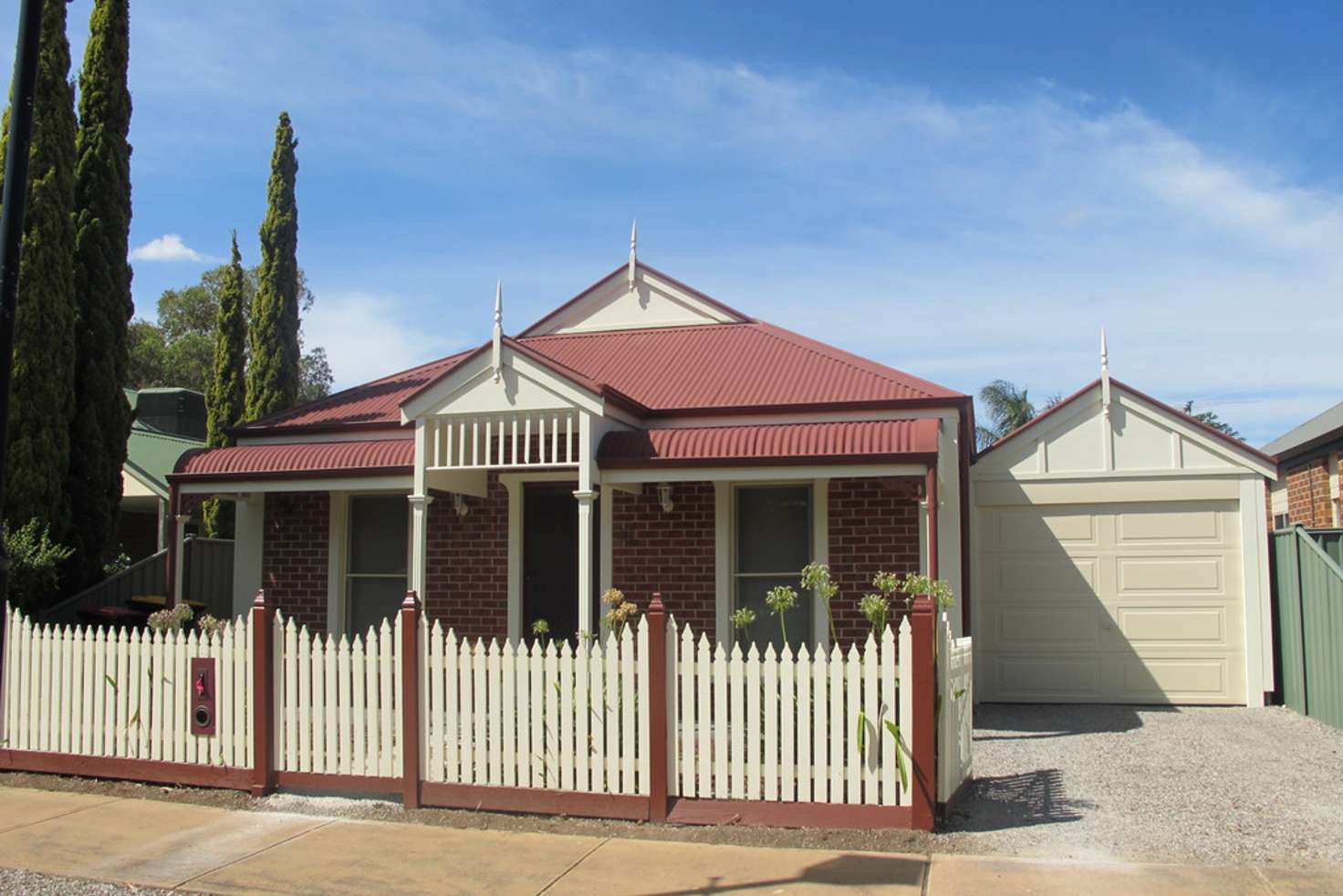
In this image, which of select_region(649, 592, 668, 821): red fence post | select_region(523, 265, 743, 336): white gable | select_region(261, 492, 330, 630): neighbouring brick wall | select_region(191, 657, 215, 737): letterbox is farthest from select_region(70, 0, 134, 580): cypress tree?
select_region(649, 592, 668, 821): red fence post

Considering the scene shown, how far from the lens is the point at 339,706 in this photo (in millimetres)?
8047

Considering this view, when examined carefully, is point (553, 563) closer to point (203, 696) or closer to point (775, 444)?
point (775, 444)

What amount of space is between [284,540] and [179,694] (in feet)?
16.8

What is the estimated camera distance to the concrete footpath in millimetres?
6109

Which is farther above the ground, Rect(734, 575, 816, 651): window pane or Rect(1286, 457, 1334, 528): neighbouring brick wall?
Rect(1286, 457, 1334, 528): neighbouring brick wall

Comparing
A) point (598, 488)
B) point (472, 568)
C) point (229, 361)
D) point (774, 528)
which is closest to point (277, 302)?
point (229, 361)

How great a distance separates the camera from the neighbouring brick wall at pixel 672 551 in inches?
477

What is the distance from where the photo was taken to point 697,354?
554 inches

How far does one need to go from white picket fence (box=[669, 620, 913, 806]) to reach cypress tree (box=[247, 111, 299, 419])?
17.7 meters

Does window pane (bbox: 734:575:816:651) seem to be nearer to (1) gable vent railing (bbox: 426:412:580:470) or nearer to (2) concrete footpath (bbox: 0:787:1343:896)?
(1) gable vent railing (bbox: 426:412:580:470)

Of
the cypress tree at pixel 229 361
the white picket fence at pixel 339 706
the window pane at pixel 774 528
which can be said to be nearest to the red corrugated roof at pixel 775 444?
the window pane at pixel 774 528

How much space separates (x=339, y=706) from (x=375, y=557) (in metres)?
5.45

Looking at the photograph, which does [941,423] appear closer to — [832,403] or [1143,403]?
[832,403]

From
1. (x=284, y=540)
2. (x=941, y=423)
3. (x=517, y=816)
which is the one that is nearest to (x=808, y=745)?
(x=517, y=816)
